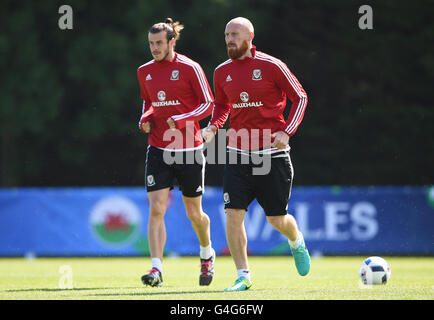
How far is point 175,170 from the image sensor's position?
9.13 m

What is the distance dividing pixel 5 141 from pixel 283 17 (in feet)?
31.5

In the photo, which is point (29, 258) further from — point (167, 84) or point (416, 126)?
point (416, 126)

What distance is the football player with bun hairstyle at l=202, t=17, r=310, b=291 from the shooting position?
27.4 feet

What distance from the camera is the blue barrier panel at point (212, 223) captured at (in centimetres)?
1638

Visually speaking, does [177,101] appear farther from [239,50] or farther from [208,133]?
[239,50]

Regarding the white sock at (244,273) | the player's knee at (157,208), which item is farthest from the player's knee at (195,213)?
the white sock at (244,273)

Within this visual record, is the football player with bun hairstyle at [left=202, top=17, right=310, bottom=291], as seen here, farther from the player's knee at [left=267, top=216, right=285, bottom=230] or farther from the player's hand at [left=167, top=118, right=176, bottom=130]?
the player's hand at [left=167, top=118, right=176, bottom=130]

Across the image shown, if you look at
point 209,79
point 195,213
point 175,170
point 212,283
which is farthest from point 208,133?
point 209,79

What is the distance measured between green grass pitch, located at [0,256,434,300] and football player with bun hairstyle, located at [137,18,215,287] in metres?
0.82

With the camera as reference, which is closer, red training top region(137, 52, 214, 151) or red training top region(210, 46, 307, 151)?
red training top region(210, 46, 307, 151)

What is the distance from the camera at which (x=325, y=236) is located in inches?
650

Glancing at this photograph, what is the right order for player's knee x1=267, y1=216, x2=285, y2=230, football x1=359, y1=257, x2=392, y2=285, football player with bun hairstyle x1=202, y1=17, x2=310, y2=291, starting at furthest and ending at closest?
player's knee x1=267, y1=216, x2=285, y2=230
football x1=359, y1=257, x2=392, y2=285
football player with bun hairstyle x1=202, y1=17, x2=310, y2=291

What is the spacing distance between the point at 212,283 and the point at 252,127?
2018 millimetres

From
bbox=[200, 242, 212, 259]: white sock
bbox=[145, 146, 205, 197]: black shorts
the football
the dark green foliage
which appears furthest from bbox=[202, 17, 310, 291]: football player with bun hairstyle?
the dark green foliage
